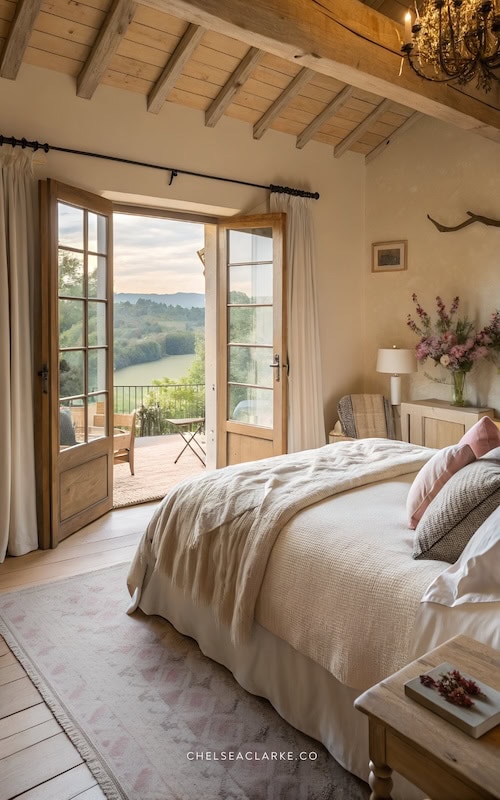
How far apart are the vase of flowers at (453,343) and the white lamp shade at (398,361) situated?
74 millimetres

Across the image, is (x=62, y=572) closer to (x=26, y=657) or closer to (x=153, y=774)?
(x=26, y=657)

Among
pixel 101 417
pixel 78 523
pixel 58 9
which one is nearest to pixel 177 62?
pixel 58 9

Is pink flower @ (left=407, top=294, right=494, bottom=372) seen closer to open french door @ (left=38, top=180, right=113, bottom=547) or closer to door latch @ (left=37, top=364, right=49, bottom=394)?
open french door @ (left=38, top=180, right=113, bottom=547)

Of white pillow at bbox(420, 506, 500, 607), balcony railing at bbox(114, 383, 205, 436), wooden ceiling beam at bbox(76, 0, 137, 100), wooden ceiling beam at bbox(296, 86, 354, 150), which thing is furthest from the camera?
balcony railing at bbox(114, 383, 205, 436)

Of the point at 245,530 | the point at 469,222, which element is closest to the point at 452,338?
the point at 469,222

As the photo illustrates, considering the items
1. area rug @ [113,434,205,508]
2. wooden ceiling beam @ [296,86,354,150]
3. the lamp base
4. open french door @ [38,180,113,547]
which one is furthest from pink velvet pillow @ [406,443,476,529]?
wooden ceiling beam @ [296,86,354,150]

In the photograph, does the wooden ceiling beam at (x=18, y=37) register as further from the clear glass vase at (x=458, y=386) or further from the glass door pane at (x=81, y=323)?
the clear glass vase at (x=458, y=386)

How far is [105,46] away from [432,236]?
3.01m

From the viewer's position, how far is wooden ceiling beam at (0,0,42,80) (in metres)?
3.36

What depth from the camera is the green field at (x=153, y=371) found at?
10.1m

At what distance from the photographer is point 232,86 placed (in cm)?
441

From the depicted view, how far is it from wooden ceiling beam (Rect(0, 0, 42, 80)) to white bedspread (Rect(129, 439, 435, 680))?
268 centimetres

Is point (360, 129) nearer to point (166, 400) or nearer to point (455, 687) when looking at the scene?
point (455, 687)

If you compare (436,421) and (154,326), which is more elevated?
(154,326)
